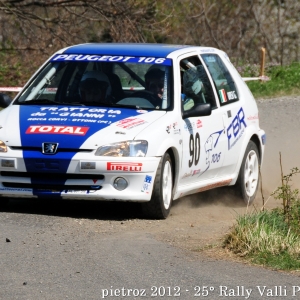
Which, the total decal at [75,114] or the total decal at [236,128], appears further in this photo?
the total decal at [236,128]

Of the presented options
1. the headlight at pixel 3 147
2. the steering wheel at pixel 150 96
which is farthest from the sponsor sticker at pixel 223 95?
the headlight at pixel 3 147

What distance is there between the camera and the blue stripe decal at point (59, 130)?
8.16 meters

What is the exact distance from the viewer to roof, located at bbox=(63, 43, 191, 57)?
9.46 m

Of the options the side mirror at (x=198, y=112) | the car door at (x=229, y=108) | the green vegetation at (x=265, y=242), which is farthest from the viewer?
the car door at (x=229, y=108)

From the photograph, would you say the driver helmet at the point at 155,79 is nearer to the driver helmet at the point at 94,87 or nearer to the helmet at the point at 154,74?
the helmet at the point at 154,74

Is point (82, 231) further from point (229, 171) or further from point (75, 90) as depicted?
point (229, 171)

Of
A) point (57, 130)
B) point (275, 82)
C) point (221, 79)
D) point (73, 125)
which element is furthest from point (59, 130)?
point (275, 82)

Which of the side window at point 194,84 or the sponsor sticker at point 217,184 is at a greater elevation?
the side window at point 194,84

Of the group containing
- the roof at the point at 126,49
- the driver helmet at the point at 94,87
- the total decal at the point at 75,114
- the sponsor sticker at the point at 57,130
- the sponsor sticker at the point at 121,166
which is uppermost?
the roof at the point at 126,49

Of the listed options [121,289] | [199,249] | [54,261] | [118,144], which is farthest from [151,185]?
[121,289]

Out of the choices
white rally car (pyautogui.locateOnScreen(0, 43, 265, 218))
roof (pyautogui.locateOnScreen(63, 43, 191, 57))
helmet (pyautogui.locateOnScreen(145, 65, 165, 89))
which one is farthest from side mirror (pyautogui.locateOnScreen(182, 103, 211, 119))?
roof (pyautogui.locateOnScreen(63, 43, 191, 57))

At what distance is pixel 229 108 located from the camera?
997cm

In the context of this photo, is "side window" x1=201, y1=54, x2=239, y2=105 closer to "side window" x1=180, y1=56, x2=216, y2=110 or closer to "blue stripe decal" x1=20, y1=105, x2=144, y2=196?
"side window" x1=180, y1=56, x2=216, y2=110

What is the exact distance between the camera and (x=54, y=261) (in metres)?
6.57
